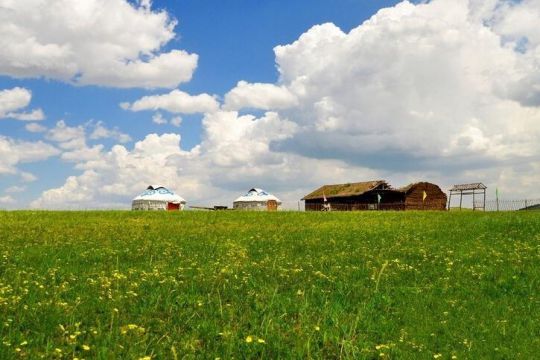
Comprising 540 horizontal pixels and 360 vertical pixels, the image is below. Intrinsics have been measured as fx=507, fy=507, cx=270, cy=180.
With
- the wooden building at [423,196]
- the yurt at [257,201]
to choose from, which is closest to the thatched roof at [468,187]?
the wooden building at [423,196]

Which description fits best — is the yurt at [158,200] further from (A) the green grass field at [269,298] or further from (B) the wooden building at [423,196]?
(A) the green grass field at [269,298]

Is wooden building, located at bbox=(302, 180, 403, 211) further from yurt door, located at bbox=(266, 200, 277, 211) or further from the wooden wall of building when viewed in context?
yurt door, located at bbox=(266, 200, 277, 211)

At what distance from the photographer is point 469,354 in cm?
959

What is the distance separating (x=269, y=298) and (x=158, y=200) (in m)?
86.6

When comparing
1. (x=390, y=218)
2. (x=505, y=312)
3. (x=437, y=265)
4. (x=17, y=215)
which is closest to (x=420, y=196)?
(x=390, y=218)

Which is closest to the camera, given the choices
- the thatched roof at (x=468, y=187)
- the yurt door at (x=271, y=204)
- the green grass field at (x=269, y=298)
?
the green grass field at (x=269, y=298)

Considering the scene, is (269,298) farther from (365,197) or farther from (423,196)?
(365,197)

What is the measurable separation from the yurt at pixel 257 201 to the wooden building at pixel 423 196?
27219 millimetres

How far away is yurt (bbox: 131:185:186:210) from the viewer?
96375 millimetres

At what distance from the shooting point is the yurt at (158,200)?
9638 cm

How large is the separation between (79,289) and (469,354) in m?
9.41

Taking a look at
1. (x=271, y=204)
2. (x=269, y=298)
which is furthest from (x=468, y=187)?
(x=269, y=298)

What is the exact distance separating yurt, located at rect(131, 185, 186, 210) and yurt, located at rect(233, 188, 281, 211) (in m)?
13.1

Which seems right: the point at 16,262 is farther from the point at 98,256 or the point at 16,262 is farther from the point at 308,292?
the point at 308,292
